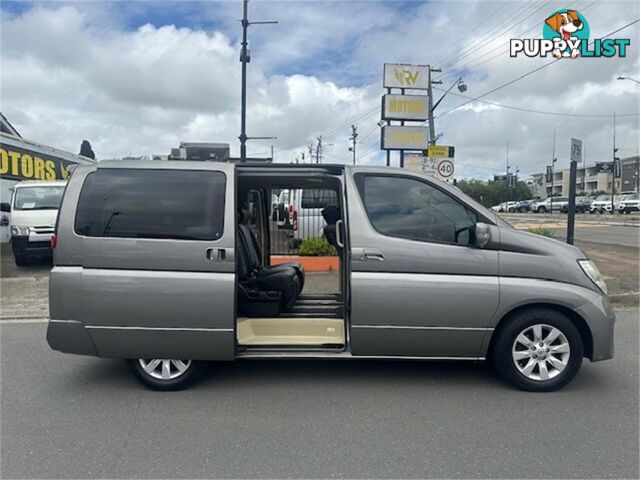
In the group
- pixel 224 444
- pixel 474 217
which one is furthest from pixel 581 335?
pixel 224 444

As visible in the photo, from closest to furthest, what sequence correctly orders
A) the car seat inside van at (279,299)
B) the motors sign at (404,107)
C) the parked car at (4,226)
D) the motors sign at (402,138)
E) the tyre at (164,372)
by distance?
the tyre at (164,372) → the car seat inside van at (279,299) → the parked car at (4,226) → the motors sign at (404,107) → the motors sign at (402,138)

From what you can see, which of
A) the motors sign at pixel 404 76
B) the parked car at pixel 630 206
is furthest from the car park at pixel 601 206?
the motors sign at pixel 404 76

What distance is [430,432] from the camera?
10.4 feet

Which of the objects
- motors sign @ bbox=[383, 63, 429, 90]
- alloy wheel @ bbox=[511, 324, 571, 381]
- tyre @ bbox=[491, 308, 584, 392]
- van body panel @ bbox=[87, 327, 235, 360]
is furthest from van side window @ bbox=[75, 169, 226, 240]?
motors sign @ bbox=[383, 63, 429, 90]

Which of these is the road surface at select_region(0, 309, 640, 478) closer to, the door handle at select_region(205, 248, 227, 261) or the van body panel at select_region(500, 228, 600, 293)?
the van body panel at select_region(500, 228, 600, 293)

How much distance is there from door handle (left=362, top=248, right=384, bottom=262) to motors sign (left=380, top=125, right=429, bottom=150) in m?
15.4

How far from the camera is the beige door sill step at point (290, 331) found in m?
4.03

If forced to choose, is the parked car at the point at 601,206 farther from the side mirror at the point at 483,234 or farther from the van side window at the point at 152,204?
the van side window at the point at 152,204

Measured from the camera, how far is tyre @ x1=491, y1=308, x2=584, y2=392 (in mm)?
3705

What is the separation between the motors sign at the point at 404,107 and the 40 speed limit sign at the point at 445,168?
18.6 feet

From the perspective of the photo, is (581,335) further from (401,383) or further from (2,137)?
(2,137)

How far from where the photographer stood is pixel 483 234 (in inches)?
141

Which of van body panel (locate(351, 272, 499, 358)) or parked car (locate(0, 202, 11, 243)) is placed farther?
parked car (locate(0, 202, 11, 243))

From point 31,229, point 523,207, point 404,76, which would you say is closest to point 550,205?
point 523,207
